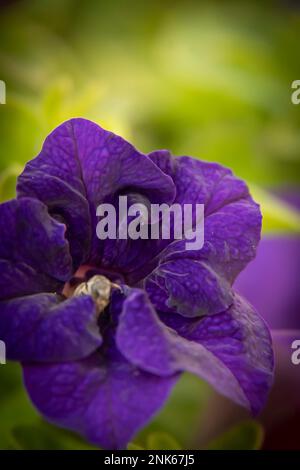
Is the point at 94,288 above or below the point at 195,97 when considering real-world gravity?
below

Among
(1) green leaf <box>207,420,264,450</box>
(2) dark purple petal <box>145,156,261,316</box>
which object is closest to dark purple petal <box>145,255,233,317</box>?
(2) dark purple petal <box>145,156,261,316</box>

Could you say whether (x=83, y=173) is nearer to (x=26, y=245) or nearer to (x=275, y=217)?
(x=26, y=245)

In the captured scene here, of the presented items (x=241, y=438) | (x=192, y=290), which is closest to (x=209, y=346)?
(x=192, y=290)

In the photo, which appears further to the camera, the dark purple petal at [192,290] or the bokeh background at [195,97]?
the bokeh background at [195,97]

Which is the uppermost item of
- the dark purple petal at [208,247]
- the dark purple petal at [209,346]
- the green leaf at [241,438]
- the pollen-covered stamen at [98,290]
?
the dark purple petal at [208,247]

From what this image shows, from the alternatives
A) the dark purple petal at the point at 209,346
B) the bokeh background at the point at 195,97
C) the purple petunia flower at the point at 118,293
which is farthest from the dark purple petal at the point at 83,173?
the bokeh background at the point at 195,97

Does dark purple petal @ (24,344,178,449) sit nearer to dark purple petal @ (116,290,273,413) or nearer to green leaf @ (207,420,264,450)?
dark purple petal @ (116,290,273,413)

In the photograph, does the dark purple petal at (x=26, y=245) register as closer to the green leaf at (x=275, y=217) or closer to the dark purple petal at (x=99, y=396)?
the dark purple petal at (x=99, y=396)

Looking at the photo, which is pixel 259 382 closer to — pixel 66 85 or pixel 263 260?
pixel 263 260
